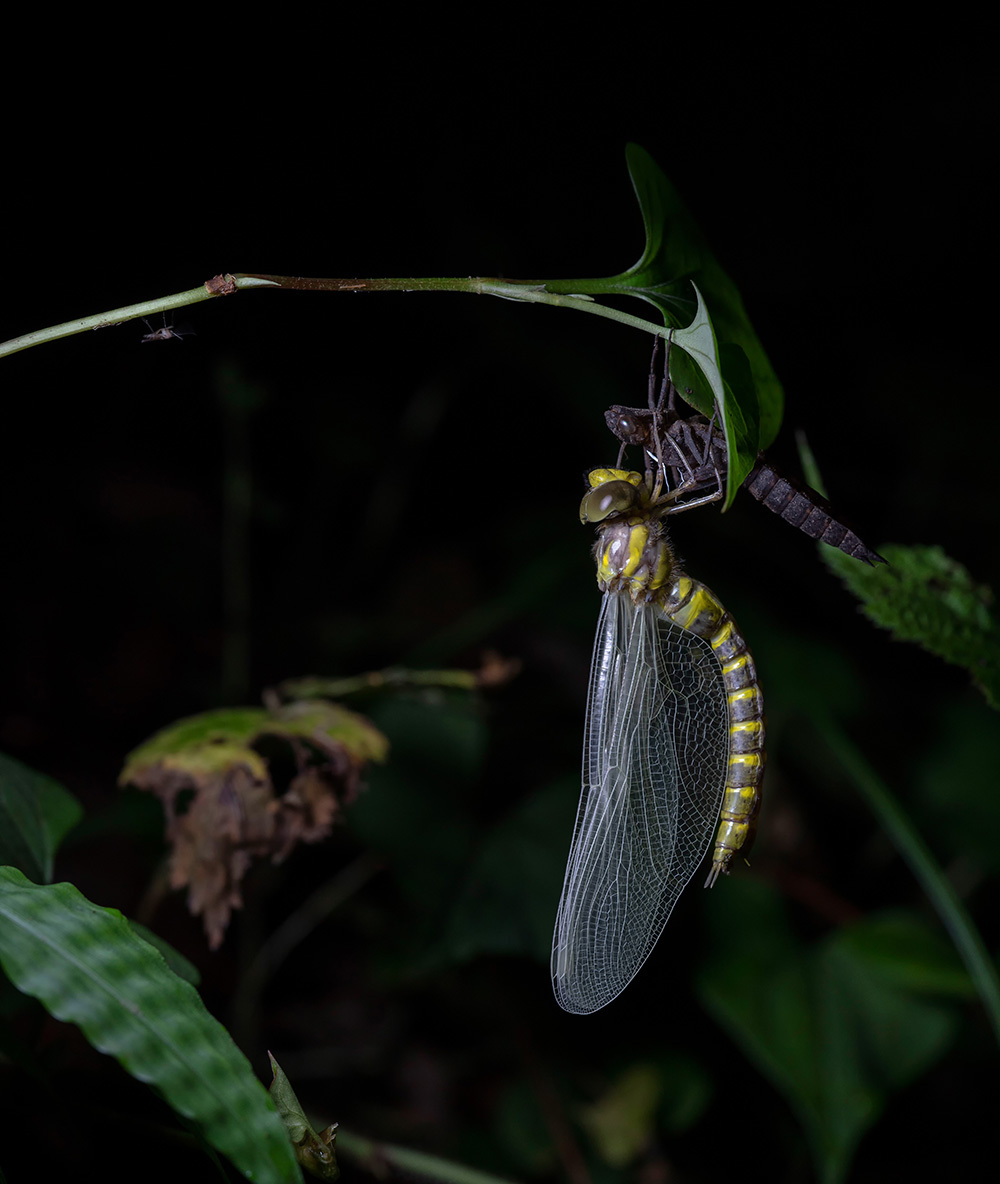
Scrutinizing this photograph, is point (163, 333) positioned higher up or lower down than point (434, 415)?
lower down

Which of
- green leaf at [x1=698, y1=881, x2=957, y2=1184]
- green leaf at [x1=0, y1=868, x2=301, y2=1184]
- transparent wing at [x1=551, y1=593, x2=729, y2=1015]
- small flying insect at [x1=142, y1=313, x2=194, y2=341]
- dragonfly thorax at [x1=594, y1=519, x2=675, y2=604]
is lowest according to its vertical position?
green leaf at [x1=698, y1=881, x2=957, y2=1184]

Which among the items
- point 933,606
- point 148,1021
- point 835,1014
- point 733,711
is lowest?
point 835,1014

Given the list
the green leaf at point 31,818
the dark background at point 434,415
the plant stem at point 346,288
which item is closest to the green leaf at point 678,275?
the plant stem at point 346,288

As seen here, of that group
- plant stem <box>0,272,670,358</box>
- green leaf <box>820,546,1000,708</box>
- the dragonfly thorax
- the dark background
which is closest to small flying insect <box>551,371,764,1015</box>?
the dragonfly thorax

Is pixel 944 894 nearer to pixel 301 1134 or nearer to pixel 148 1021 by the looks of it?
pixel 301 1134

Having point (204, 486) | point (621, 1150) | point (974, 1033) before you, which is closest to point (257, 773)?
point (621, 1150)

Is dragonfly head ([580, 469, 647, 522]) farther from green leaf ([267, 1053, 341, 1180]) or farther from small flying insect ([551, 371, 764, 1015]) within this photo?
green leaf ([267, 1053, 341, 1180])

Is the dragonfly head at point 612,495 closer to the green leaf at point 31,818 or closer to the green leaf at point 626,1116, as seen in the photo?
the green leaf at point 31,818

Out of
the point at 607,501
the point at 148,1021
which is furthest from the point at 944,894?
the point at 148,1021
